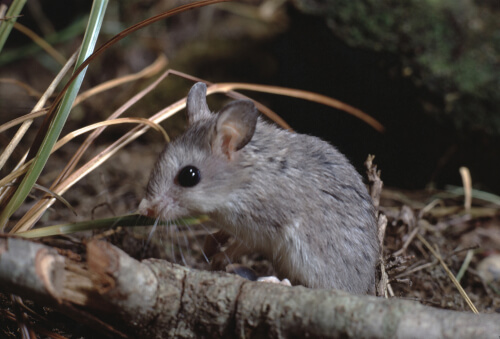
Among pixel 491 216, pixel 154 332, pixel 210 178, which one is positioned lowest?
pixel 491 216

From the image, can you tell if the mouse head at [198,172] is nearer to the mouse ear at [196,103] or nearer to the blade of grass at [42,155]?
the mouse ear at [196,103]

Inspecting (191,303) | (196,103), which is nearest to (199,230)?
(196,103)

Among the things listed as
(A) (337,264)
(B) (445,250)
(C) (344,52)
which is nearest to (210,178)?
(A) (337,264)

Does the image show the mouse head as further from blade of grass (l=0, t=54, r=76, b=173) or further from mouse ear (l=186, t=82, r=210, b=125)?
blade of grass (l=0, t=54, r=76, b=173)

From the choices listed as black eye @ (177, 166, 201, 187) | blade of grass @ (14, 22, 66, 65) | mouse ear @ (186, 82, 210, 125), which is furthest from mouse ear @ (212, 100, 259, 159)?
blade of grass @ (14, 22, 66, 65)

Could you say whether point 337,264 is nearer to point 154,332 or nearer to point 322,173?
point 322,173

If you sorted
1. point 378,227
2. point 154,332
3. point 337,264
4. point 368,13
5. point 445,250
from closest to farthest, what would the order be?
point 154,332 < point 337,264 < point 378,227 < point 445,250 < point 368,13

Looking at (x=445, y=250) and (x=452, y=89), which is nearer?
(x=445, y=250)

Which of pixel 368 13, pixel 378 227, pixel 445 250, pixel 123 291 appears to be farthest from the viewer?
pixel 368 13
